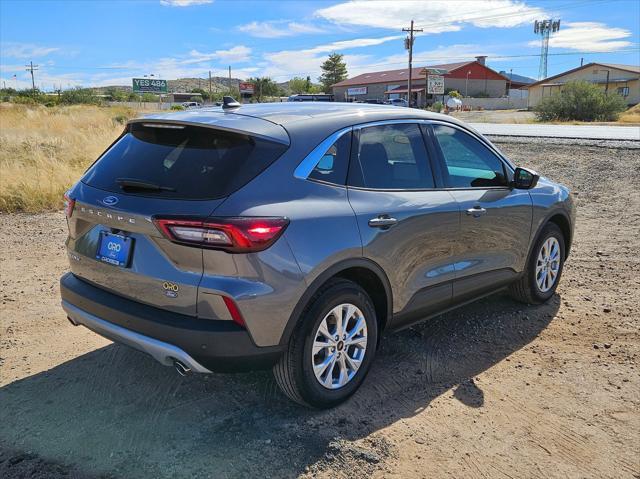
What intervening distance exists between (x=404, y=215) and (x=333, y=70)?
111144 mm

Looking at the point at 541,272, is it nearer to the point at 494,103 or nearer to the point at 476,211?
the point at 476,211

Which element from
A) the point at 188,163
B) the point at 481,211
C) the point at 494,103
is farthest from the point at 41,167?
the point at 494,103

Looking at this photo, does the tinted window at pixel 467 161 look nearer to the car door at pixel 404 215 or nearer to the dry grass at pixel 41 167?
the car door at pixel 404 215

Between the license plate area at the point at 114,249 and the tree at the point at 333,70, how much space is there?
359 ft

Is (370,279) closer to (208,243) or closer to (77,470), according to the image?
(208,243)

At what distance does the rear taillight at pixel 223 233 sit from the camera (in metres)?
2.77

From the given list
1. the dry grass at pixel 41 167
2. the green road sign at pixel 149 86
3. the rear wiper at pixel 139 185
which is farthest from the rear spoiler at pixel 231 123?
the green road sign at pixel 149 86

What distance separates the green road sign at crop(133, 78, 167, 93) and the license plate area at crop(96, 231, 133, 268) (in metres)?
115

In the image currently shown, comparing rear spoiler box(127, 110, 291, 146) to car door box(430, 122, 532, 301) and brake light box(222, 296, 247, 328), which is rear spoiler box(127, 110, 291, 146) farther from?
car door box(430, 122, 532, 301)

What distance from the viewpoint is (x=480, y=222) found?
4227mm

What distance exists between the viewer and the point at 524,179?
15.0 feet

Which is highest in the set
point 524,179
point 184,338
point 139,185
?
point 139,185

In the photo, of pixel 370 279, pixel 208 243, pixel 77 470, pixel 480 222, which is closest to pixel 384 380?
pixel 370 279

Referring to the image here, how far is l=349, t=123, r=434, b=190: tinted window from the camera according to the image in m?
3.52
